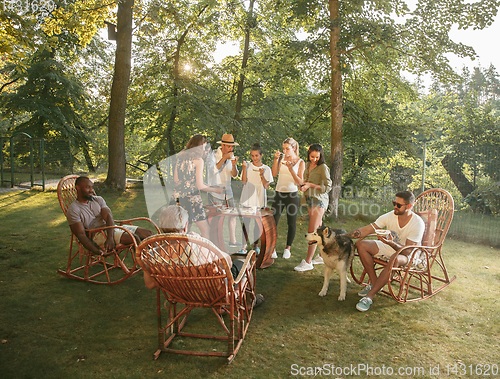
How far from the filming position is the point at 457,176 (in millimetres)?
8953

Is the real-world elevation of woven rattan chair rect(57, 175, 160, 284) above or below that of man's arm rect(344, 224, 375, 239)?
below

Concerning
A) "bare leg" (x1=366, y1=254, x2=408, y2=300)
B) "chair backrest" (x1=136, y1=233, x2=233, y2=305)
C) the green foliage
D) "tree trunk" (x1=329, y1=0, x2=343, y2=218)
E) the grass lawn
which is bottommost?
the grass lawn

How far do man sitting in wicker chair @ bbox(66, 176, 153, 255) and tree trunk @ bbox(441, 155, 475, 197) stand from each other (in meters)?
8.20

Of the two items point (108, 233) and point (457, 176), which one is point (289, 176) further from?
point (457, 176)

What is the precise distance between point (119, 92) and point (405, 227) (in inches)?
344

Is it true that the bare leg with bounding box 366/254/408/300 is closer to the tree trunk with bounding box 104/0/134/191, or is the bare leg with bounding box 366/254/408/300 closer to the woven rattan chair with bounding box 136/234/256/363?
the woven rattan chair with bounding box 136/234/256/363

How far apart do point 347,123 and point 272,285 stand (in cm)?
554

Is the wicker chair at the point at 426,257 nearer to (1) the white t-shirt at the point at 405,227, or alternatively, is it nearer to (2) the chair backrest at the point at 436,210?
(2) the chair backrest at the point at 436,210

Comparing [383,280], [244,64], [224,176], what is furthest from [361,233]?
[244,64]

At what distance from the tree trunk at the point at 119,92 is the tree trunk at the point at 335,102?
578 centimetres

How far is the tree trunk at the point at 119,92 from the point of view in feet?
32.1

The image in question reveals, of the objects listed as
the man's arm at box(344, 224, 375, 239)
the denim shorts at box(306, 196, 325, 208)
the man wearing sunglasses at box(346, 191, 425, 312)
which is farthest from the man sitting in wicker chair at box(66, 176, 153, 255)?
the man wearing sunglasses at box(346, 191, 425, 312)

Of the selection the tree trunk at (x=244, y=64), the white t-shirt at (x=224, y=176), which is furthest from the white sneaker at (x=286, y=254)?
the tree trunk at (x=244, y=64)

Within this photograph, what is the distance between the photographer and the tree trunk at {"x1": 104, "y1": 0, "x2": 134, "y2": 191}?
9.79 meters
